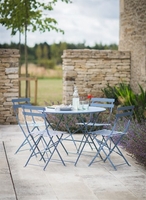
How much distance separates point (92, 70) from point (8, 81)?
7.50 ft

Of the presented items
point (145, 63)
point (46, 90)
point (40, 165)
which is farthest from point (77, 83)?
point (46, 90)

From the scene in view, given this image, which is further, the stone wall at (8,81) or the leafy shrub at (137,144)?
the stone wall at (8,81)

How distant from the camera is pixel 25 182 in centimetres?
576

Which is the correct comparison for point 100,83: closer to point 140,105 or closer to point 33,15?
point 140,105

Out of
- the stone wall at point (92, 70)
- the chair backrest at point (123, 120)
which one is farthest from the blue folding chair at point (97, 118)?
the stone wall at point (92, 70)

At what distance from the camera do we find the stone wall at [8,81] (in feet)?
35.0

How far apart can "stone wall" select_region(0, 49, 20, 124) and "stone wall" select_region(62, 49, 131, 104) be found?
5.12 feet

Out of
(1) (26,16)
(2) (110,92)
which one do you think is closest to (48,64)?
(1) (26,16)

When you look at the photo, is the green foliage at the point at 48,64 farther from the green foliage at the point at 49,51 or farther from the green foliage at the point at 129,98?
the green foliage at the point at 129,98

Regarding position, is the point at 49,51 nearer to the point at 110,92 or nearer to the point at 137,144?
the point at 110,92

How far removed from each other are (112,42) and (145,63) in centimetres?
1444

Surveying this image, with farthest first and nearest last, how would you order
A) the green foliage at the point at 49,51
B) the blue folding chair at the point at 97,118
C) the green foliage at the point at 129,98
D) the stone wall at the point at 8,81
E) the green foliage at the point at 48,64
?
the green foliage at the point at 49,51 < the green foliage at the point at 48,64 < the stone wall at the point at 8,81 < the green foliage at the point at 129,98 < the blue folding chair at the point at 97,118

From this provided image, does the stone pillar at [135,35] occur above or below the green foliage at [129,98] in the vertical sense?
above

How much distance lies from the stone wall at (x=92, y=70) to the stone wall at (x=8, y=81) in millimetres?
1561
